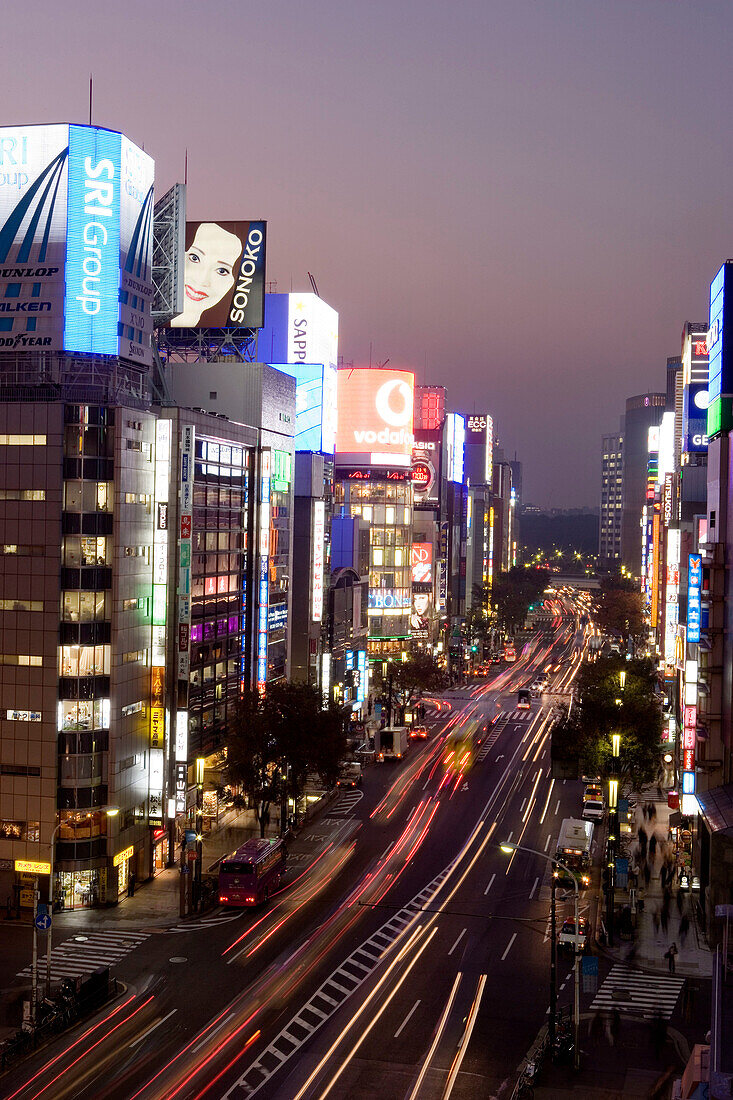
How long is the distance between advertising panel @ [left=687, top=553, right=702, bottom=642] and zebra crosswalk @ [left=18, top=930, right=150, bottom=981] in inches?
1279

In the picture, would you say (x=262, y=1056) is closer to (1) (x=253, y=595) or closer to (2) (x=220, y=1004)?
(2) (x=220, y=1004)

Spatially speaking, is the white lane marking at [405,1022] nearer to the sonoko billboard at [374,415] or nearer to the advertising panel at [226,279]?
the advertising panel at [226,279]

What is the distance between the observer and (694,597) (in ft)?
213

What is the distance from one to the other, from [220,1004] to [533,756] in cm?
6088

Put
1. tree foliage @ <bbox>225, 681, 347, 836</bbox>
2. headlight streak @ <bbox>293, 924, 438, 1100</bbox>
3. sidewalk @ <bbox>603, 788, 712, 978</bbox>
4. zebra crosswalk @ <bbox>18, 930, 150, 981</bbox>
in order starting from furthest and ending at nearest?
tree foliage @ <bbox>225, 681, 347, 836</bbox> < sidewalk @ <bbox>603, 788, 712, 978</bbox> < zebra crosswalk @ <bbox>18, 930, 150, 981</bbox> < headlight streak @ <bbox>293, 924, 438, 1100</bbox>

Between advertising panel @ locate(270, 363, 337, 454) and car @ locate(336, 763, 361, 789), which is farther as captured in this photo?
advertising panel @ locate(270, 363, 337, 454)

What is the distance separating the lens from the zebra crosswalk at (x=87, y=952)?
Result: 48.3 meters

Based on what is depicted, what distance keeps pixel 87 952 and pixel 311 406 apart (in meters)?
69.8

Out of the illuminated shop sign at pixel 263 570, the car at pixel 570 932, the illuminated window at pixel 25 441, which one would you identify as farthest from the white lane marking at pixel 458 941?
the illuminated window at pixel 25 441

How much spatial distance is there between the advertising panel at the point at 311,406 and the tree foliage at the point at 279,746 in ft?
144

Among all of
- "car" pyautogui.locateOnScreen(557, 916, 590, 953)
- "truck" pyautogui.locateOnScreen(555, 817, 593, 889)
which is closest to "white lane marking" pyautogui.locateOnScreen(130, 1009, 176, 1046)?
"car" pyautogui.locateOnScreen(557, 916, 590, 953)

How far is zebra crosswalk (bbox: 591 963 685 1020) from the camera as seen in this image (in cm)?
4506

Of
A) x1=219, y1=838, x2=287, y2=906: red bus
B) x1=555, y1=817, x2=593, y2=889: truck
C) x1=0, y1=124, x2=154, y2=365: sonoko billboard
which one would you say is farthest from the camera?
x1=555, y1=817, x2=593, y2=889: truck

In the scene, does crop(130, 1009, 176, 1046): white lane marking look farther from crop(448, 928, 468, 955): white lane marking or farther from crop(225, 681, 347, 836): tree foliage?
crop(225, 681, 347, 836): tree foliage
